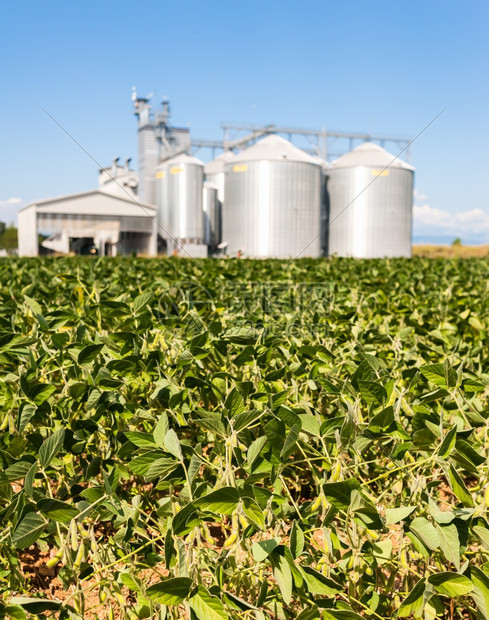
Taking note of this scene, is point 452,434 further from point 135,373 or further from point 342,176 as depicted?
point 342,176

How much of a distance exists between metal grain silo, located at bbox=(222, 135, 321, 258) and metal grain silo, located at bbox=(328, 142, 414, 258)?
2431mm

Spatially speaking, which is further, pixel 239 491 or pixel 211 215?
pixel 211 215

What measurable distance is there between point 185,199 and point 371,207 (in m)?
12.7

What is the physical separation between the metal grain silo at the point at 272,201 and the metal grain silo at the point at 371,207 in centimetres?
243

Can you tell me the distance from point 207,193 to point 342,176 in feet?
33.4

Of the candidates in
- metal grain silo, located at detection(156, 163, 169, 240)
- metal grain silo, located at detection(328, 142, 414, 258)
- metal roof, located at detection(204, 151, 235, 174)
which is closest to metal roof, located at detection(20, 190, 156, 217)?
metal grain silo, located at detection(156, 163, 169, 240)

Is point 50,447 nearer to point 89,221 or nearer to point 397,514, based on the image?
point 397,514

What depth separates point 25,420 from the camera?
1771mm

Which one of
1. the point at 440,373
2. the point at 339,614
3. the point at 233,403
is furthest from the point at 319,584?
the point at 440,373

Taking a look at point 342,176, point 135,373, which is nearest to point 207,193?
point 342,176

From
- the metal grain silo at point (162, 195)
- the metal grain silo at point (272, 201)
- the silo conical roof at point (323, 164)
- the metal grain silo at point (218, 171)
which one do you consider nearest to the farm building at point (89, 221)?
the metal grain silo at point (162, 195)

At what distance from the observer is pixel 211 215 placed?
138ft

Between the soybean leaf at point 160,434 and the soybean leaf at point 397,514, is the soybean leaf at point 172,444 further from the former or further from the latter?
the soybean leaf at point 397,514

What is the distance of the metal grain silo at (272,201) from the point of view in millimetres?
35312
